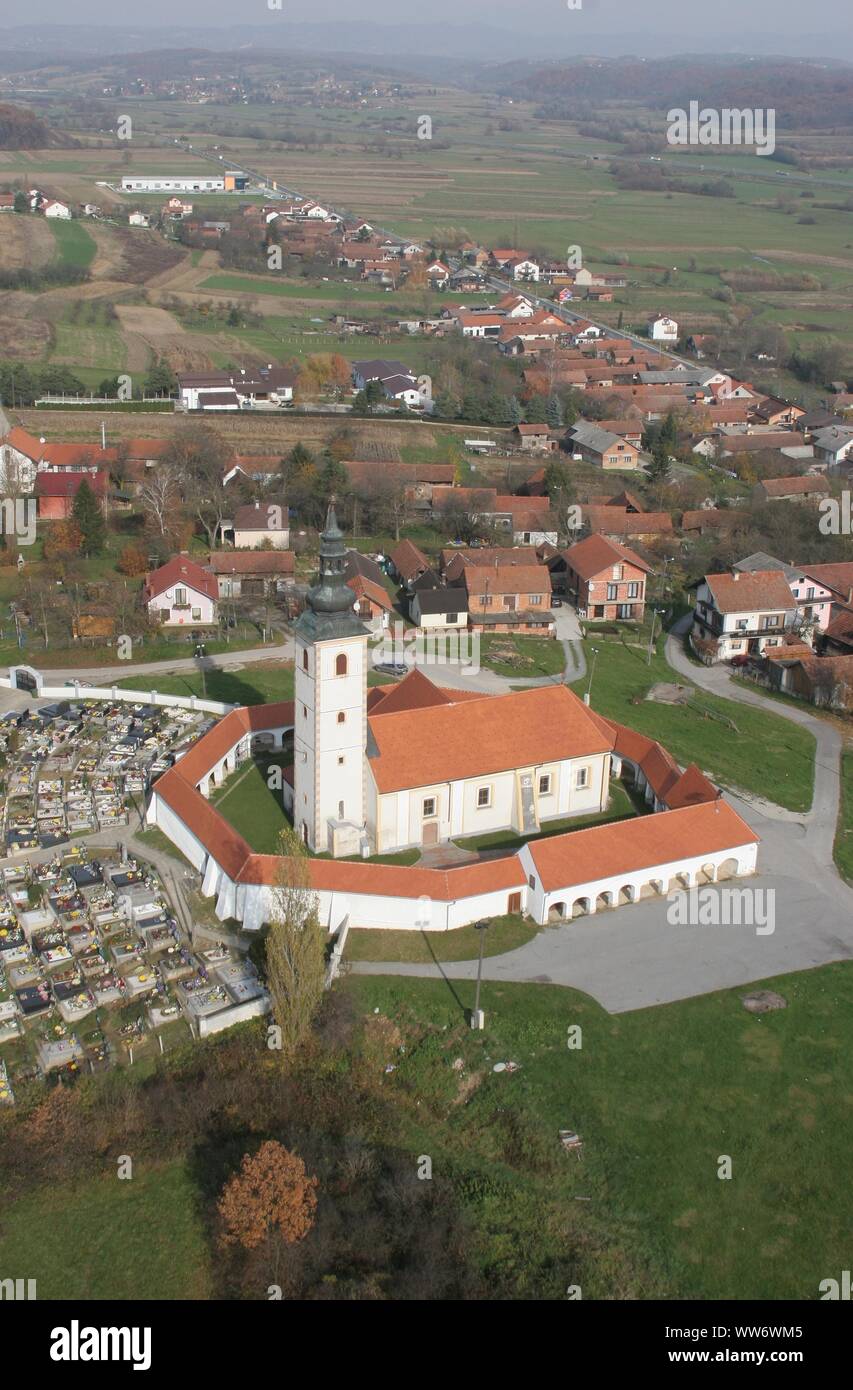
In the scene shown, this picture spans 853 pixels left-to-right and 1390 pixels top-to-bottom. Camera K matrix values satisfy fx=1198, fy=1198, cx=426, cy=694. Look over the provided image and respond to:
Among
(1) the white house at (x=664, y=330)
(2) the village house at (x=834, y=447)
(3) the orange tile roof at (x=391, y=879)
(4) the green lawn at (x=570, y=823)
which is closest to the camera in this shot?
(3) the orange tile roof at (x=391, y=879)

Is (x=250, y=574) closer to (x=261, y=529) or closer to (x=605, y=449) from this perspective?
(x=261, y=529)

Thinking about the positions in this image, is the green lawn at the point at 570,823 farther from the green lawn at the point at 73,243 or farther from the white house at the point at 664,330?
the green lawn at the point at 73,243

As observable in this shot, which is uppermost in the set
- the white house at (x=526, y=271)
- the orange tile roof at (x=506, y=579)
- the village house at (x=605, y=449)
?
the white house at (x=526, y=271)

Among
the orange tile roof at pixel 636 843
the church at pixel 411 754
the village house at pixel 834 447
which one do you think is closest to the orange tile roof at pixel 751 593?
the church at pixel 411 754

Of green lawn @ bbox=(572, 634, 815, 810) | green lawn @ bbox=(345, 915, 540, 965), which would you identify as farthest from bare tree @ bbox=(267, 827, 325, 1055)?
green lawn @ bbox=(572, 634, 815, 810)

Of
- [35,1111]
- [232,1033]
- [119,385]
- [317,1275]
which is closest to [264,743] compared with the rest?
[232,1033]

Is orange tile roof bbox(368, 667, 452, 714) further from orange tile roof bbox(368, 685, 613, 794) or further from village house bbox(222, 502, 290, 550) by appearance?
village house bbox(222, 502, 290, 550)
